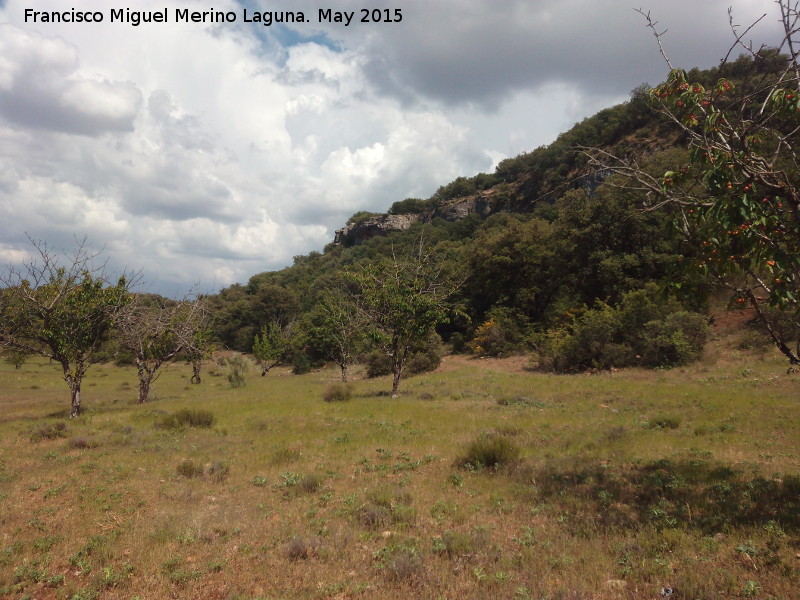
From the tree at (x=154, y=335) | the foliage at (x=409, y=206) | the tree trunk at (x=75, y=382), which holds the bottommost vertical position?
the tree trunk at (x=75, y=382)

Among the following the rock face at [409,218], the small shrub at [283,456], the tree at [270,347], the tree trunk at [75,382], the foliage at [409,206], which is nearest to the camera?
the small shrub at [283,456]

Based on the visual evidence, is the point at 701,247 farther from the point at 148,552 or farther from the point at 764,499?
the point at 148,552

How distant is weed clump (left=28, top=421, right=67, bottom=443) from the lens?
13.5 meters

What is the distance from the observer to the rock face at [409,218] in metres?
122

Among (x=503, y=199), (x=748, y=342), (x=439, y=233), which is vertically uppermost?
(x=503, y=199)

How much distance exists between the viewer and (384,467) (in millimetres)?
9828

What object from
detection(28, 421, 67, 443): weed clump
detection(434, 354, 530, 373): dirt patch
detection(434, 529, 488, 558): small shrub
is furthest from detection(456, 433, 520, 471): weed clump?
detection(434, 354, 530, 373): dirt patch

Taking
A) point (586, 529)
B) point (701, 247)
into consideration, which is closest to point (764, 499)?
point (586, 529)

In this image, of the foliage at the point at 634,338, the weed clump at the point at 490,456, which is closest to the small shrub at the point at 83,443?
the weed clump at the point at 490,456

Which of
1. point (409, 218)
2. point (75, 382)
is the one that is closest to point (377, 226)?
point (409, 218)

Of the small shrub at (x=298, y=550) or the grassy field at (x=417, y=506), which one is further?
the small shrub at (x=298, y=550)

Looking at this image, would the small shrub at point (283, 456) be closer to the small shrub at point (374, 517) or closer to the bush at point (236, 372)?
the small shrub at point (374, 517)

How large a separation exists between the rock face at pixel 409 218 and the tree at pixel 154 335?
9742 cm

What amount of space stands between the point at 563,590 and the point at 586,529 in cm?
175
